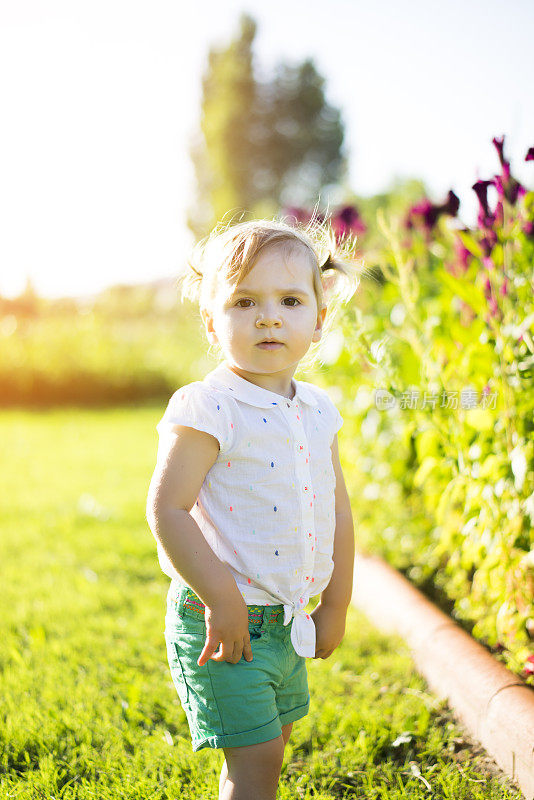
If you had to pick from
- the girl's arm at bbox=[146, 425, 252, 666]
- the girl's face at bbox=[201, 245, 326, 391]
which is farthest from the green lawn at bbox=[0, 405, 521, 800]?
the girl's face at bbox=[201, 245, 326, 391]

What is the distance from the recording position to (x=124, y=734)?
6.53 feet

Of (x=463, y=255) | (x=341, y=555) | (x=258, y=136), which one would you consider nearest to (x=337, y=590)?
(x=341, y=555)

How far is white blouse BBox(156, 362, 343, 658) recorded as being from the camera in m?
1.44

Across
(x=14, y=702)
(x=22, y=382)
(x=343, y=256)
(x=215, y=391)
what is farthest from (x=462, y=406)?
(x=22, y=382)

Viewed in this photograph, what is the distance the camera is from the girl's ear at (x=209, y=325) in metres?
1.63

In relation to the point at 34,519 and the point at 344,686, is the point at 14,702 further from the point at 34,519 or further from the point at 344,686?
the point at 34,519

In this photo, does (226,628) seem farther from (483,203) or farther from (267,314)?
(483,203)

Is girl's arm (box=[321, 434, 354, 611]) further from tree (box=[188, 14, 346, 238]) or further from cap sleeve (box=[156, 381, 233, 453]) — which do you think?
tree (box=[188, 14, 346, 238])

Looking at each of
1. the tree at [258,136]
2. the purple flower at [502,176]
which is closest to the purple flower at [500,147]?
the purple flower at [502,176]

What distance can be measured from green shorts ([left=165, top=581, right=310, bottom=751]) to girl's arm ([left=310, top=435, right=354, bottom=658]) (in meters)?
0.10

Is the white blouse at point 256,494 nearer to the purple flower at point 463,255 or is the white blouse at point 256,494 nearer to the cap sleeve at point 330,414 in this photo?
the cap sleeve at point 330,414

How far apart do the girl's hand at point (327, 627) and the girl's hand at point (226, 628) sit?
0.31 meters

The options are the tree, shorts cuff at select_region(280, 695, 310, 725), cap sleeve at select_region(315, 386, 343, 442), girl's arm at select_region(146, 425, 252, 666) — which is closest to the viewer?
girl's arm at select_region(146, 425, 252, 666)

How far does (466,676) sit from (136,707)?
3.28ft
